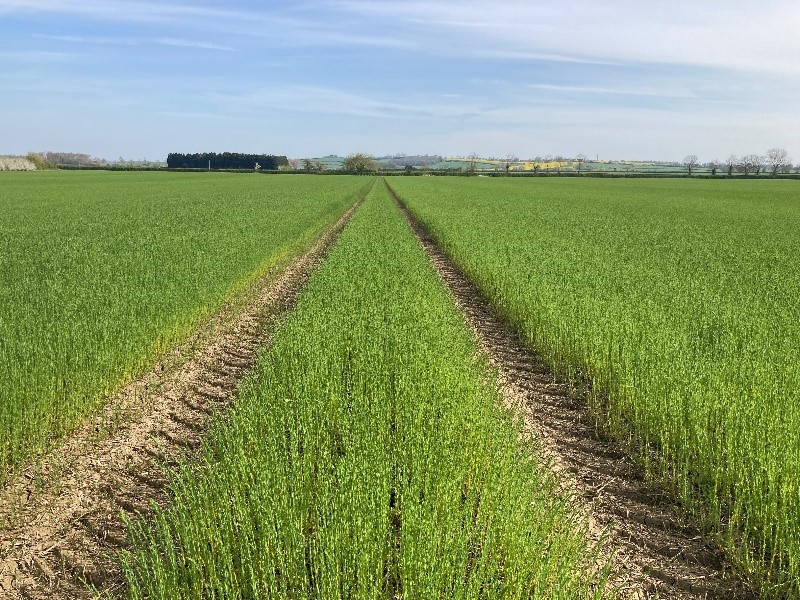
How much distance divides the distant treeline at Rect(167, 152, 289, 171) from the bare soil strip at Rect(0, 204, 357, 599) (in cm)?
14087

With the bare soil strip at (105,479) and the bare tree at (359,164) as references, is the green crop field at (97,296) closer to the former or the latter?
the bare soil strip at (105,479)

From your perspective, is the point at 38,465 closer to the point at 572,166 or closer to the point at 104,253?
the point at 104,253

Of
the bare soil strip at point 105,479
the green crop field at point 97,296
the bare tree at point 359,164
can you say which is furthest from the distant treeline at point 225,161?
the bare soil strip at point 105,479

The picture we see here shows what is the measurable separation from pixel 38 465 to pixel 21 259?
1000 centimetres

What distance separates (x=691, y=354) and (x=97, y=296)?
8.52m

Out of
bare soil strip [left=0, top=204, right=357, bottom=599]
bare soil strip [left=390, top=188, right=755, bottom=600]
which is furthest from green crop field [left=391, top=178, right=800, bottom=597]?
bare soil strip [left=0, top=204, right=357, bottom=599]

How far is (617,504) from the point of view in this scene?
5004mm

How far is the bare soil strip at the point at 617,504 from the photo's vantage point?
4027mm

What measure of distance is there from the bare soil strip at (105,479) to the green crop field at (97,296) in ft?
0.86

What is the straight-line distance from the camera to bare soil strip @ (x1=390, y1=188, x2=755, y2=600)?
13.2ft

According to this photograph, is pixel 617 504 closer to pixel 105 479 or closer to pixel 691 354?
pixel 691 354

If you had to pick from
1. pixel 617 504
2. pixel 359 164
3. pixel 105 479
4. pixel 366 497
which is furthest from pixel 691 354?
pixel 359 164

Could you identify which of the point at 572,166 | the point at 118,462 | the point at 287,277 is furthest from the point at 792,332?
the point at 572,166

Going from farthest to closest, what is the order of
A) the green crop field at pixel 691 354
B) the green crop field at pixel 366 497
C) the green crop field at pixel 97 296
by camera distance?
the green crop field at pixel 97 296, the green crop field at pixel 691 354, the green crop field at pixel 366 497
